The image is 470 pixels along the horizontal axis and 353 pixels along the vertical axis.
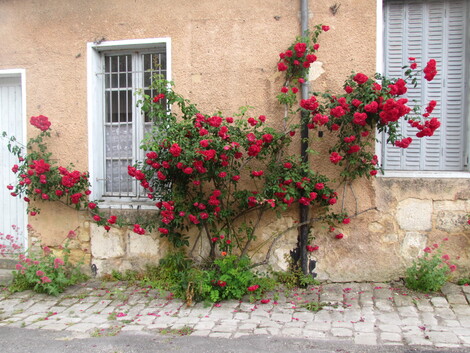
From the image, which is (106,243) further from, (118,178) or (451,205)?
(451,205)

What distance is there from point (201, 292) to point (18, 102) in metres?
3.37

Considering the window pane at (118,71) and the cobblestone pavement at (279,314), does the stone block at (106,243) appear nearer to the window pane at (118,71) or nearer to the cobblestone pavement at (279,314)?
the cobblestone pavement at (279,314)

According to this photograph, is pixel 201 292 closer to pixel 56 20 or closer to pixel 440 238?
pixel 440 238

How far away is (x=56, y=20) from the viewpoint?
5180 millimetres

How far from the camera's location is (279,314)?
4000mm

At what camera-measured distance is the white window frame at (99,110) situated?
5.03 meters

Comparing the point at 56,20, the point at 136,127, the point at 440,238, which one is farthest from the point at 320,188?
the point at 56,20

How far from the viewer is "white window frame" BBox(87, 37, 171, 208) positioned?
16.5ft

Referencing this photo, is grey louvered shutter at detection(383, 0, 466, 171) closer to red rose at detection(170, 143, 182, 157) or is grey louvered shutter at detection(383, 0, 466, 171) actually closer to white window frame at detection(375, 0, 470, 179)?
white window frame at detection(375, 0, 470, 179)

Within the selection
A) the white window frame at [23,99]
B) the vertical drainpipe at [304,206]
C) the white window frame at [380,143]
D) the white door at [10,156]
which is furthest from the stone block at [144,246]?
the white window frame at [380,143]

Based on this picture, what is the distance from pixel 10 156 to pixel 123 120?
1.54 metres

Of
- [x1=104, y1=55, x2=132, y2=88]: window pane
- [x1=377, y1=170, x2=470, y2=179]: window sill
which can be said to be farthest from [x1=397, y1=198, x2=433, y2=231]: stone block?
[x1=104, y1=55, x2=132, y2=88]: window pane

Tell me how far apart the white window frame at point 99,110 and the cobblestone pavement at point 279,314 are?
1.06 metres

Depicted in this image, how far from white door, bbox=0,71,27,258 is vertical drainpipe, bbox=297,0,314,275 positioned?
11.2ft
